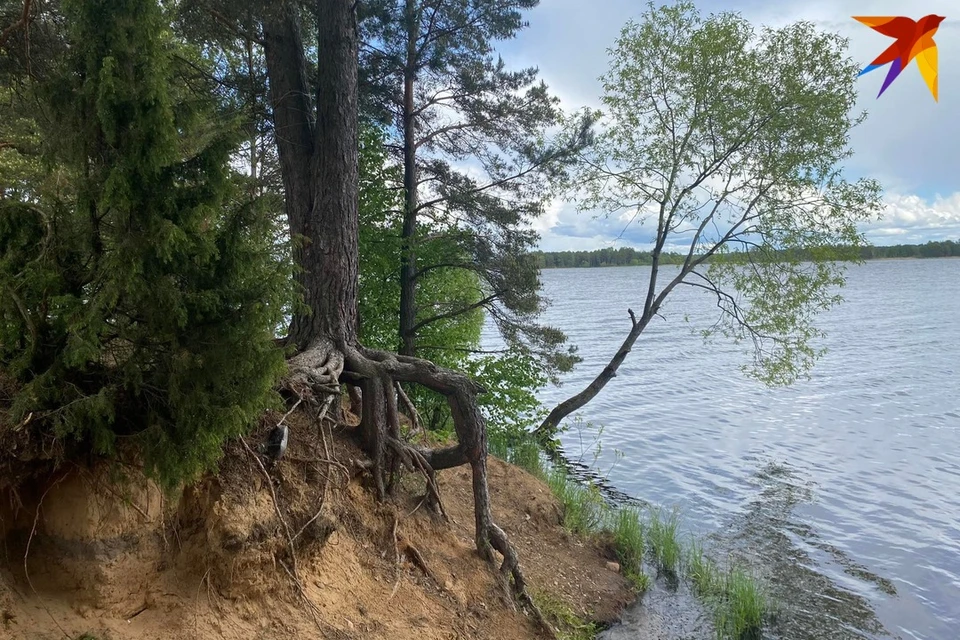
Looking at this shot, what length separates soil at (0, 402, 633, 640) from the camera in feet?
11.7

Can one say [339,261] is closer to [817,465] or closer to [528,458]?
[528,458]

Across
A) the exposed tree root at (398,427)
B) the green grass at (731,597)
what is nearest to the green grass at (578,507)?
the green grass at (731,597)

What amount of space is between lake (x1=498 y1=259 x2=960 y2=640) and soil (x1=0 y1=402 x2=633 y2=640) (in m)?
4.65

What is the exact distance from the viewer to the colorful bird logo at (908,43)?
11.5 ft

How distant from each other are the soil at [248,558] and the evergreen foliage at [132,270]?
1.54 feet

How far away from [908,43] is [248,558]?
482 centimetres

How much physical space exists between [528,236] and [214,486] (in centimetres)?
937

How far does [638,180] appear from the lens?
55.0ft

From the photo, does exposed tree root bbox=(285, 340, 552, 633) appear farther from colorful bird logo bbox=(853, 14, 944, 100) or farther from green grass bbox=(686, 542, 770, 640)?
colorful bird logo bbox=(853, 14, 944, 100)

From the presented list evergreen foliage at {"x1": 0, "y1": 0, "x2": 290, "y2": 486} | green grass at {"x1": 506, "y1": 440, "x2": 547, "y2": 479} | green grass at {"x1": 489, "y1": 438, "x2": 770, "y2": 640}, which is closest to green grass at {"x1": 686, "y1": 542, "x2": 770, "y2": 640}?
green grass at {"x1": 489, "y1": 438, "x2": 770, "y2": 640}

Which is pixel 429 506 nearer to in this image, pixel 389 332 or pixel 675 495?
pixel 389 332

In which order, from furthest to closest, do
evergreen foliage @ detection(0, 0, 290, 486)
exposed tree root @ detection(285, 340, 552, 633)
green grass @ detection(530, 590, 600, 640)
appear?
green grass @ detection(530, 590, 600, 640), exposed tree root @ detection(285, 340, 552, 633), evergreen foliage @ detection(0, 0, 290, 486)

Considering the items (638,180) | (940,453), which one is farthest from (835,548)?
(638,180)

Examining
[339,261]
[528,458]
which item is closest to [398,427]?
[339,261]
